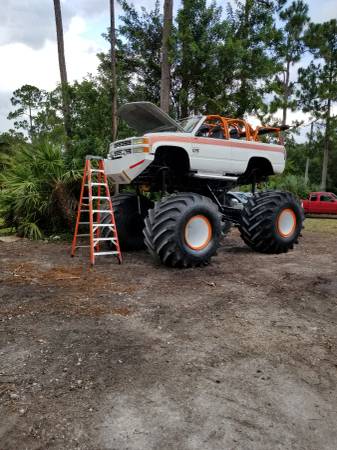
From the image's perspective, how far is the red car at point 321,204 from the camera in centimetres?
2245

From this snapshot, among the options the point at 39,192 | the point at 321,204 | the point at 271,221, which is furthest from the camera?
the point at 321,204

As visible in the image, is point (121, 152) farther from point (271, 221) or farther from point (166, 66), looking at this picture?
point (166, 66)

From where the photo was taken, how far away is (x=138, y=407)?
248 cm

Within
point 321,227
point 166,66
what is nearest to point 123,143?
point 166,66

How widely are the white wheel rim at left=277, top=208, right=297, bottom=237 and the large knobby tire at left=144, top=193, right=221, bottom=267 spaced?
1.87 metres

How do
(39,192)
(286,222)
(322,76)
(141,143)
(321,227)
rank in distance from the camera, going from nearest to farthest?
(141,143)
(286,222)
(39,192)
(321,227)
(322,76)

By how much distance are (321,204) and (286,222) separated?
1576 centimetres

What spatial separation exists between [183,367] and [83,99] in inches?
482

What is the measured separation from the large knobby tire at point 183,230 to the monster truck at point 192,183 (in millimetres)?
15

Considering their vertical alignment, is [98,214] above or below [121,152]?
below

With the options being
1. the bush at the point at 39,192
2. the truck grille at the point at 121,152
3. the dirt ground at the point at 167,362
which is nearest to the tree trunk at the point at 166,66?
the bush at the point at 39,192

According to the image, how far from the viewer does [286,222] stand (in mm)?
8172

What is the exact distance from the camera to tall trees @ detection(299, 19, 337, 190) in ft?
98.5

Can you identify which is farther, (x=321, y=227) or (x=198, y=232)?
(x=321, y=227)
